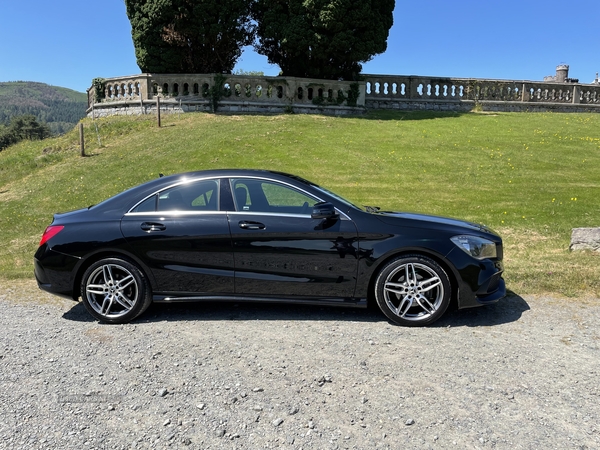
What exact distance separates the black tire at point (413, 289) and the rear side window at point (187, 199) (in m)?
1.90

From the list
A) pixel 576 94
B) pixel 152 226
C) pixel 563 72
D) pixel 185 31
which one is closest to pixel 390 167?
pixel 152 226

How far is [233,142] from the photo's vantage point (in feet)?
54.9

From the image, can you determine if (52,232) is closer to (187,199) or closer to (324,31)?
(187,199)

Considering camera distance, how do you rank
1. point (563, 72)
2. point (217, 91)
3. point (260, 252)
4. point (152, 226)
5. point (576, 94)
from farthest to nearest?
1. point (563, 72)
2. point (576, 94)
3. point (217, 91)
4. point (152, 226)
5. point (260, 252)

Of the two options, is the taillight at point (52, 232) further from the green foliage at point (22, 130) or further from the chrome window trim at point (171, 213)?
the green foliage at point (22, 130)

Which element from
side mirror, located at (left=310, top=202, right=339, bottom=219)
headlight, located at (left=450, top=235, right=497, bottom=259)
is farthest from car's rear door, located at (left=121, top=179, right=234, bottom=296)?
headlight, located at (left=450, top=235, right=497, bottom=259)

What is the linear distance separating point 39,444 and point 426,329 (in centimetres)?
327

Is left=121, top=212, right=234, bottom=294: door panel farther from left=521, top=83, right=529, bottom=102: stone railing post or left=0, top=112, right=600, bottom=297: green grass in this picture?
left=521, top=83, right=529, bottom=102: stone railing post

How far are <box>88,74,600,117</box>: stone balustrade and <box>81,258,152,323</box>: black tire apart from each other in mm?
20084

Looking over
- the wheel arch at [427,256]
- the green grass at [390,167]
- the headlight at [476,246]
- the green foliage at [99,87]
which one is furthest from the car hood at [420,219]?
the green foliage at [99,87]

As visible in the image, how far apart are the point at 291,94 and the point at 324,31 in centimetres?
364

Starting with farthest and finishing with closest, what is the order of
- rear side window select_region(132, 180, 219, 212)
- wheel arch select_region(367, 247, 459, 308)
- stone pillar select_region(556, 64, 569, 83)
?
stone pillar select_region(556, 64, 569, 83) → rear side window select_region(132, 180, 219, 212) → wheel arch select_region(367, 247, 459, 308)

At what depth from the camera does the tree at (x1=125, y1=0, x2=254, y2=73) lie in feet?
77.0

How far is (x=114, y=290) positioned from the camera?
15.5 ft
